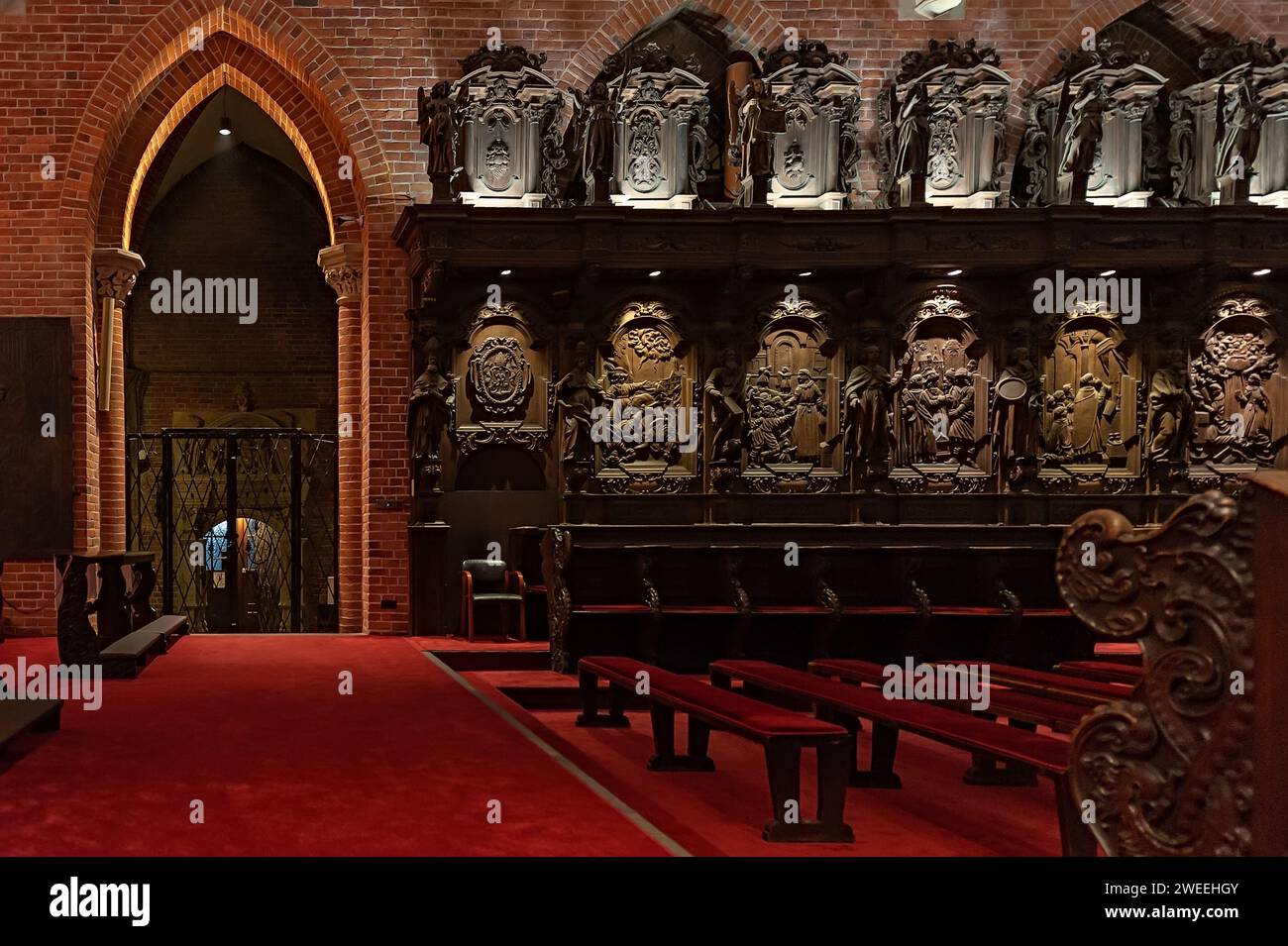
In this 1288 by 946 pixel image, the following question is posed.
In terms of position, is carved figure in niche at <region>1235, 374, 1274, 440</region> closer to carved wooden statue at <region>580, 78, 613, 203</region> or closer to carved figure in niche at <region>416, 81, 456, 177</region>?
carved wooden statue at <region>580, 78, 613, 203</region>

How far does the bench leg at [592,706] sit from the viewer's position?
24.1 ft

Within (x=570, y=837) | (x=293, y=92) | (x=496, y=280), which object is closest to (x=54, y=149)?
(x=293, y=92)

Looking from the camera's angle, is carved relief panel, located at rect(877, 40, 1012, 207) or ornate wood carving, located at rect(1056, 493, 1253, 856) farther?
carved relief panel, located at rect(877, 40, 1012, 207)

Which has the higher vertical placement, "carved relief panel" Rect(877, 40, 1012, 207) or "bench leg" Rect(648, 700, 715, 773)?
"carved relief panel" Rect(877, 40, 1012, 207)

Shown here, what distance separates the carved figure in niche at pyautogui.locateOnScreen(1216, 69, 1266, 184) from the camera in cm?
1073

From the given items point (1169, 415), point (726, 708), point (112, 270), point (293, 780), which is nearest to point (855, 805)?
point (726, 708)

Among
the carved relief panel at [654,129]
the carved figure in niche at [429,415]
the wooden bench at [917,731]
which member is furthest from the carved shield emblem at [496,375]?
the wooden bench at [917,731]

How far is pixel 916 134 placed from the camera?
10.8m

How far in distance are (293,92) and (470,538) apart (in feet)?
15.6

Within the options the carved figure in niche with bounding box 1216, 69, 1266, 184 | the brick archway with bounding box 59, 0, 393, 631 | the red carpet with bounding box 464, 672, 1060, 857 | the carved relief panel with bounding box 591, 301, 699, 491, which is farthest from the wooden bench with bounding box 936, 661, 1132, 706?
the brick archway with bounding box 59, 0, 393, 631

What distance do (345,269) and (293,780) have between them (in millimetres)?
8395

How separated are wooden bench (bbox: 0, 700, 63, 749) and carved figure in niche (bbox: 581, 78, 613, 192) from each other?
628 centimetres

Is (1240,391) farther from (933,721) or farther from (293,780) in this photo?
(293,780)
